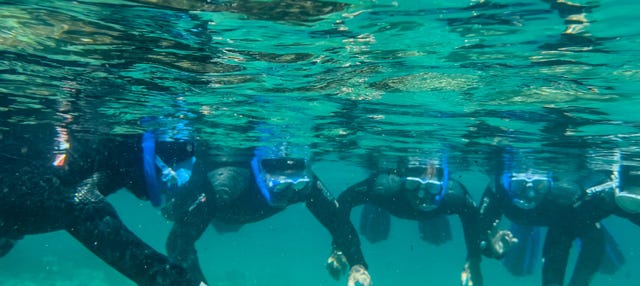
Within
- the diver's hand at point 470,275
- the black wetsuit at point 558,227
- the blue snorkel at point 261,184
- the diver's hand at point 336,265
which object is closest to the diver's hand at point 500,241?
the black wetsuit at point 558,227

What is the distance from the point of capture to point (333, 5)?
21.5 ft

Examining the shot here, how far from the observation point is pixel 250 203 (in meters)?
14.0

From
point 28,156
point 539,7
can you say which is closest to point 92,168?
point 28,156

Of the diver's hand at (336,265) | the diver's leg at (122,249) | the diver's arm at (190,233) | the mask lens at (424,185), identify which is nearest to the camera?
the diver's leg at (122,249)

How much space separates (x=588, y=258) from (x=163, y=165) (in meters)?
14.5

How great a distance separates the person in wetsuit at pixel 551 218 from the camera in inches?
531

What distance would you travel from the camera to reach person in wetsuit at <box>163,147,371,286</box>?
12.0m

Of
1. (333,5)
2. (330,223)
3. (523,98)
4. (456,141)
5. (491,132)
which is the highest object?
(333,5)

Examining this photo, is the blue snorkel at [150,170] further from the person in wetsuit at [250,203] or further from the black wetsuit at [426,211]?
the black wetsuit at [426,211]

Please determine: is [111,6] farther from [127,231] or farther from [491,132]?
[491,132]

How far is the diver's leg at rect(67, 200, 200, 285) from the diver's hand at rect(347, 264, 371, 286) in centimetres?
732

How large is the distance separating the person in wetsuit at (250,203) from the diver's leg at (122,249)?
577 cm

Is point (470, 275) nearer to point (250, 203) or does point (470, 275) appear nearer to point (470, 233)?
point (470, 233)

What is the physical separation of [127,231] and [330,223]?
872 cm
